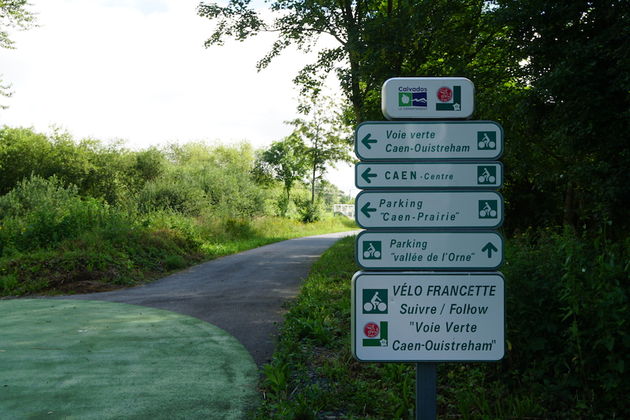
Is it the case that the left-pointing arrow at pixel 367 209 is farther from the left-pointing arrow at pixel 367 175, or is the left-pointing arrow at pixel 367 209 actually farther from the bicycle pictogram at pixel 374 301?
the bicycle pictogram at pixel 374 301

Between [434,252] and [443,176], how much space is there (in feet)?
1.36

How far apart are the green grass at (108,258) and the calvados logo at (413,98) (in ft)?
29.6

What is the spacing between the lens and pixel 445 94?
2.59 metres

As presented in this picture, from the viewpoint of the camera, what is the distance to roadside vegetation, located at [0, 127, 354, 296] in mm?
10562

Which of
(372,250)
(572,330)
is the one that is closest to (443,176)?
(372,250)

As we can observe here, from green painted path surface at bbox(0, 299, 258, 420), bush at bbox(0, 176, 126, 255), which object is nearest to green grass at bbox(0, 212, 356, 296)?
bush at bbox(0, 176, 126, 255)

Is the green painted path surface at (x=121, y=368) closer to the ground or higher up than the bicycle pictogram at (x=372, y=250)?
closer to the ground

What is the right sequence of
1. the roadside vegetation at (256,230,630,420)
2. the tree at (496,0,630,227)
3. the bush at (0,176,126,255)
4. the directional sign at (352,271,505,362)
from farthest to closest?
the bush at (0,176,126,255) → the tree at (496,0,630,227) → the roadside vegetation at (256,230,630,420) → the directional sign at (352,271,505,362)

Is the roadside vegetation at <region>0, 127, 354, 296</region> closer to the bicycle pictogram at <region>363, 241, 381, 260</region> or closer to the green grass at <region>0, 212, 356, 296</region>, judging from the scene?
the green grass at <region>0, 212, 356, 296</region>

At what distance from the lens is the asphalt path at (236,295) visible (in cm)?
652

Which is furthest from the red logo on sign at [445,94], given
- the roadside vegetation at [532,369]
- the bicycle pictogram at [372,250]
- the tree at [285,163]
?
the tree at [285,163]

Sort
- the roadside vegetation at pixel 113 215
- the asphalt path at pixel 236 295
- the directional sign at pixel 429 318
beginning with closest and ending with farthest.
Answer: the directional sign at pixel 429 318, the asphalt path at pixel 236 295, the roadside vegetation at pixel 113 215

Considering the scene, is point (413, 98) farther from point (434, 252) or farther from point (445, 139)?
point (434, 252)

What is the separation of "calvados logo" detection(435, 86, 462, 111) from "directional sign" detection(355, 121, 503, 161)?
9cm
